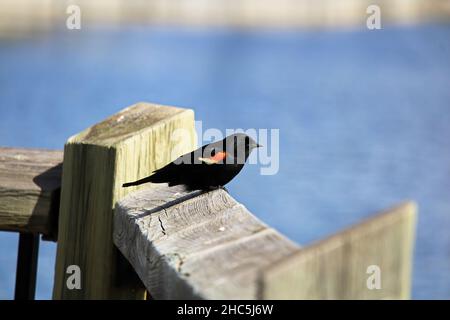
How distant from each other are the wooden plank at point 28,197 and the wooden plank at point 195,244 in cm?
21

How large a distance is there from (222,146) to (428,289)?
391cm

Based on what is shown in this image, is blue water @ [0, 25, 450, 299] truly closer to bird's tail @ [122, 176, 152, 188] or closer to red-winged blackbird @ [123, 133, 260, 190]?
red-winged blackbird @ [123, 133, 260, 190]

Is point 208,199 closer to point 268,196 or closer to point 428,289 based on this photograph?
point 428,289

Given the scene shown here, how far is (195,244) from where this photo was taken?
1.45m

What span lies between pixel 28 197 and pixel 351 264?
119cm

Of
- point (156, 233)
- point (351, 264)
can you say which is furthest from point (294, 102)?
point (351, 264)

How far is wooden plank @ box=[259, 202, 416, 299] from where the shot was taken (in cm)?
100

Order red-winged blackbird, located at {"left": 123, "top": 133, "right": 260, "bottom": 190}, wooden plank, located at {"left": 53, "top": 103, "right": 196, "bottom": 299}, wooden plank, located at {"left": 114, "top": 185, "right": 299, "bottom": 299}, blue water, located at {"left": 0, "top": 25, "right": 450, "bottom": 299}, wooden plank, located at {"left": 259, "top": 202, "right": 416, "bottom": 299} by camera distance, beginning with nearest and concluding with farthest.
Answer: wooden plank, located at {"left": 259, "top": 202, "right": 416, "bottom": 299}
wooden plank, located at {"left": 114, "top": 185, "right": 299, "bottom": 299}
wooden plank, located at {"left": 53, "top": 103, "right": 196, "bottom": 299}
red-winged blackbird, located at {"left": 123, "top": 133, "right": 260, "bottom": 190}
blue water, located at {"left": 0, "top": 25, "right": 450, "bottom": 299}

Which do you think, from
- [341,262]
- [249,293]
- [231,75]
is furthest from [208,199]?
[231,75]

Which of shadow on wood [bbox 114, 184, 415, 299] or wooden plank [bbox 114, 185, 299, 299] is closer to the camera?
shadow on wood [bbox 114, 184, 415, 299]

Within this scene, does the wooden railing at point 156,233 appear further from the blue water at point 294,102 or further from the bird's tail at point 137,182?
the blue water at point 294,102

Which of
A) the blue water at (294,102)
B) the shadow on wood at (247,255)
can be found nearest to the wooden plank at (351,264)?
the shadow on wood at (247,255)

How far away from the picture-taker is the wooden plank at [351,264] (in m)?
1.00

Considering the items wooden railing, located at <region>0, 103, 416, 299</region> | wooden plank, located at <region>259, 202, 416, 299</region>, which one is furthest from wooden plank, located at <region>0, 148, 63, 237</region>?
wooden plank, located at <region>259, 202, 416, 299</region>
